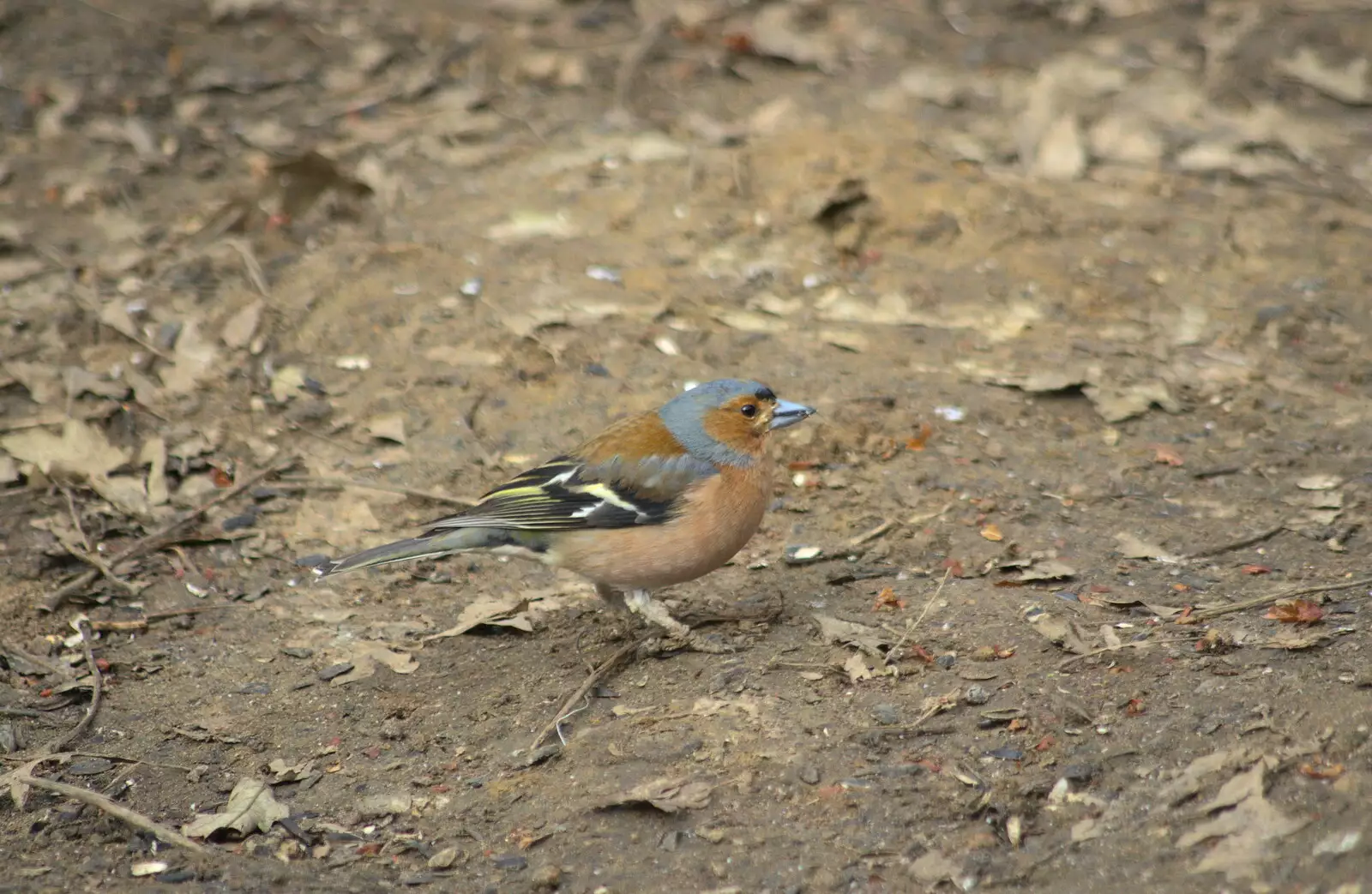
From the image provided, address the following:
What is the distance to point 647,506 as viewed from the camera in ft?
16.7

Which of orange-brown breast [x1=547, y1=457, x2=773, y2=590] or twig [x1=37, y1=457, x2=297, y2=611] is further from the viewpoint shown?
twig [x1=37, y1=457, x2=297, y2=611]

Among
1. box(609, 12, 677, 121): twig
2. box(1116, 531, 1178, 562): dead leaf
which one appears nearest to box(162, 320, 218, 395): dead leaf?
box(609, 12, 677, 121): twig

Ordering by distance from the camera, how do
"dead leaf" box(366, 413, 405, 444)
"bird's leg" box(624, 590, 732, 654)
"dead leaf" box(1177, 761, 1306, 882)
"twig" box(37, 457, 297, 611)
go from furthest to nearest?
"dead leaf" box(366, 413, 405, 444) < "twig" box(37, 457, 297, 611) < "bird's leg" box(624, 590, 732, 654) < "dead leaf" box(1177, 761, 1306, 882)

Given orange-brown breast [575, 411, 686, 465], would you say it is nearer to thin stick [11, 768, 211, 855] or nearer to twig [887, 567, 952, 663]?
twig [887, 567, 952, 663]

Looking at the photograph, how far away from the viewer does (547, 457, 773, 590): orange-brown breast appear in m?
5.02

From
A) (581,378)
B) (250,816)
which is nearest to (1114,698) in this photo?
(250,816)

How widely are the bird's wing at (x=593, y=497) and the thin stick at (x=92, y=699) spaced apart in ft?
4.31

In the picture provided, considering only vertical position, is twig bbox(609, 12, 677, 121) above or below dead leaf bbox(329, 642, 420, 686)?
above

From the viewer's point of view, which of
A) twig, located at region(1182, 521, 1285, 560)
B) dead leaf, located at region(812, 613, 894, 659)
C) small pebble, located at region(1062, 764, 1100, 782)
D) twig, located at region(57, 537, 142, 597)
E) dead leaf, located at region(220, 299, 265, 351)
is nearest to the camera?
small pebble, located at region(1062, 764, 1100, 782)

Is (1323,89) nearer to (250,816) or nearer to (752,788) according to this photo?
(752,788)

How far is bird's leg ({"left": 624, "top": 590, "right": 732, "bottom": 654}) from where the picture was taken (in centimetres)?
512

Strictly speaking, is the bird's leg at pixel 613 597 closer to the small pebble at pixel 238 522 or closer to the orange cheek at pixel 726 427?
the orange cheek at pixel 726 427

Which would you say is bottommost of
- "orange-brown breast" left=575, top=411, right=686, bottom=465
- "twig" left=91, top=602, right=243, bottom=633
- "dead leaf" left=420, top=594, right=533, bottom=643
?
"twig" left=91, top=602, right=243, bottom=633

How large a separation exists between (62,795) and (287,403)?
8.73ft
